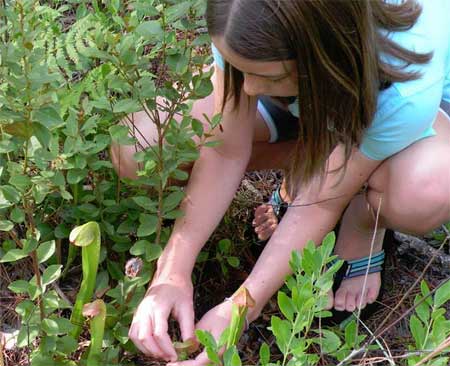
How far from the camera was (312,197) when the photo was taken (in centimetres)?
164

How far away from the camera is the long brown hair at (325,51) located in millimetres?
1287

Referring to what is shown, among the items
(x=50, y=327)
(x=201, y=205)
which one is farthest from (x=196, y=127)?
(x=50, y=327)

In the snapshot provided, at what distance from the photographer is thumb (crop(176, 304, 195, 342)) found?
4.77ft

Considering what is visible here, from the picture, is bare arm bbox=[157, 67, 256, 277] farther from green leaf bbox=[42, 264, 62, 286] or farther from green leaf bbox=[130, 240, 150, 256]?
green leaf bbox=[42, 264, 62, 286]

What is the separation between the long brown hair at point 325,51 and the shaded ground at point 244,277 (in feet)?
1.20

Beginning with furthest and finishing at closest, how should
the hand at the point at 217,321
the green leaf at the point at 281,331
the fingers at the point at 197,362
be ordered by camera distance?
the hand at the point at 217,321
the fingers at the point at 197,362
the green leaf at the point at 281,331

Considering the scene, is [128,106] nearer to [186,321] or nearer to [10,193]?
[10,193]

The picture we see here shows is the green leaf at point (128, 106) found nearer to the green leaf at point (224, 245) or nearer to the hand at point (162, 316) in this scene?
the hand at point (162, 316)

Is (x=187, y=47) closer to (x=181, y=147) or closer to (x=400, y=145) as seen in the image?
(x=181, y=147)

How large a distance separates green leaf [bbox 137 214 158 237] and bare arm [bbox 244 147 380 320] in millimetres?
212

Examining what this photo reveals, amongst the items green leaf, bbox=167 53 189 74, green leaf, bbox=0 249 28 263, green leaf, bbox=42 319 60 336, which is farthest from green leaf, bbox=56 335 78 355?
green leaf, bbox=167 53 189 74

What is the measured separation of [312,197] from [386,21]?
0.39 m

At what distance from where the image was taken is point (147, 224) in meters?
1.54

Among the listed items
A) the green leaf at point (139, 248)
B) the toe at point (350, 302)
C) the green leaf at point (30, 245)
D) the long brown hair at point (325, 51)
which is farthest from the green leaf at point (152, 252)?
the toe at point (350, 302)
